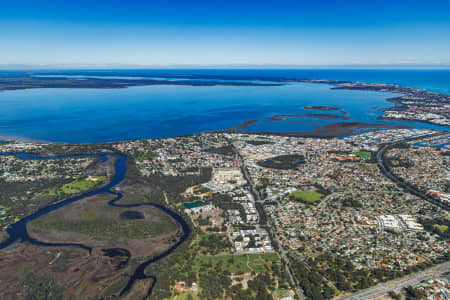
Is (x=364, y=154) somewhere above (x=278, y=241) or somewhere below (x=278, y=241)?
above

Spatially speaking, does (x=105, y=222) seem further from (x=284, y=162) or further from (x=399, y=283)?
(x=284, y=162)

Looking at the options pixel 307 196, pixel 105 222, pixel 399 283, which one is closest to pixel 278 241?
pixel 399 283

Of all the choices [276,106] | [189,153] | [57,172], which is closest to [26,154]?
[57,172]

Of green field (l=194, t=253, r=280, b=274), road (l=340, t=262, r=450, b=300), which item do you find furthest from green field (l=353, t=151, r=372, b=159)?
green field (l=194, t=253, r=280, b=274)

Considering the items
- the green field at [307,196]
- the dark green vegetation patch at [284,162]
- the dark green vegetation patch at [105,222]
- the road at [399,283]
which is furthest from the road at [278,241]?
the dark green vegetation patch at [105,222]

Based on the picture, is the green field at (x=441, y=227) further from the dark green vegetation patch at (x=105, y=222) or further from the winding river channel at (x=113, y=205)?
the dark green vegetation patch at (x=105, y=222)
